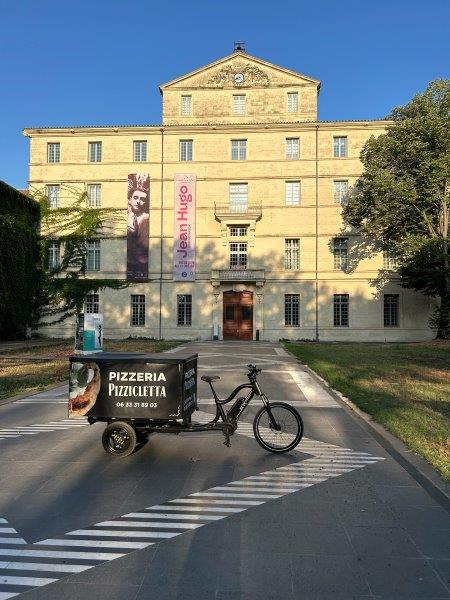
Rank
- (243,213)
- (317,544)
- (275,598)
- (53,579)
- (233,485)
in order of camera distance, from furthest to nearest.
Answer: (243,213), (233,485), (317,544), (53,579), (275,598)

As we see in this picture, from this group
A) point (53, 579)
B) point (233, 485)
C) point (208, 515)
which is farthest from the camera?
point (233, 485)

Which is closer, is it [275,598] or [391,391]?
[275,598]

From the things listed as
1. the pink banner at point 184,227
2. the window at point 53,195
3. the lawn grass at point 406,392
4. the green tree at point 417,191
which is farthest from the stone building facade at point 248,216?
the lawn grass at point 406,392

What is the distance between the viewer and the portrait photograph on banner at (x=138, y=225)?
124 ft

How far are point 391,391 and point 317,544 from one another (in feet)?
28.7

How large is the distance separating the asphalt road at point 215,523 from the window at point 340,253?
101 ft

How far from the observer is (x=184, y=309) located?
37.8m

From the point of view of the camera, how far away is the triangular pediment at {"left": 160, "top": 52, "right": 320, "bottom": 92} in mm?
37469

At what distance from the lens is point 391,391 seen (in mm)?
12156

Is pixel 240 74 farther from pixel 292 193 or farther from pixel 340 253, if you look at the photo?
pixel 340 253

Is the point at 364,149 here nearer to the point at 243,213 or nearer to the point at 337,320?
the point at 243,213

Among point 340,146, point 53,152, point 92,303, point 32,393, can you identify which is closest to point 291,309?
point 340,146

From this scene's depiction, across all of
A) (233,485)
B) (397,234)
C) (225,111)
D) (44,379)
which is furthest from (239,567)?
(225,111)

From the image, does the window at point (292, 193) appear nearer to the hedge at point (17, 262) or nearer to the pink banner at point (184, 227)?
the pink banner at point (184, 227)
